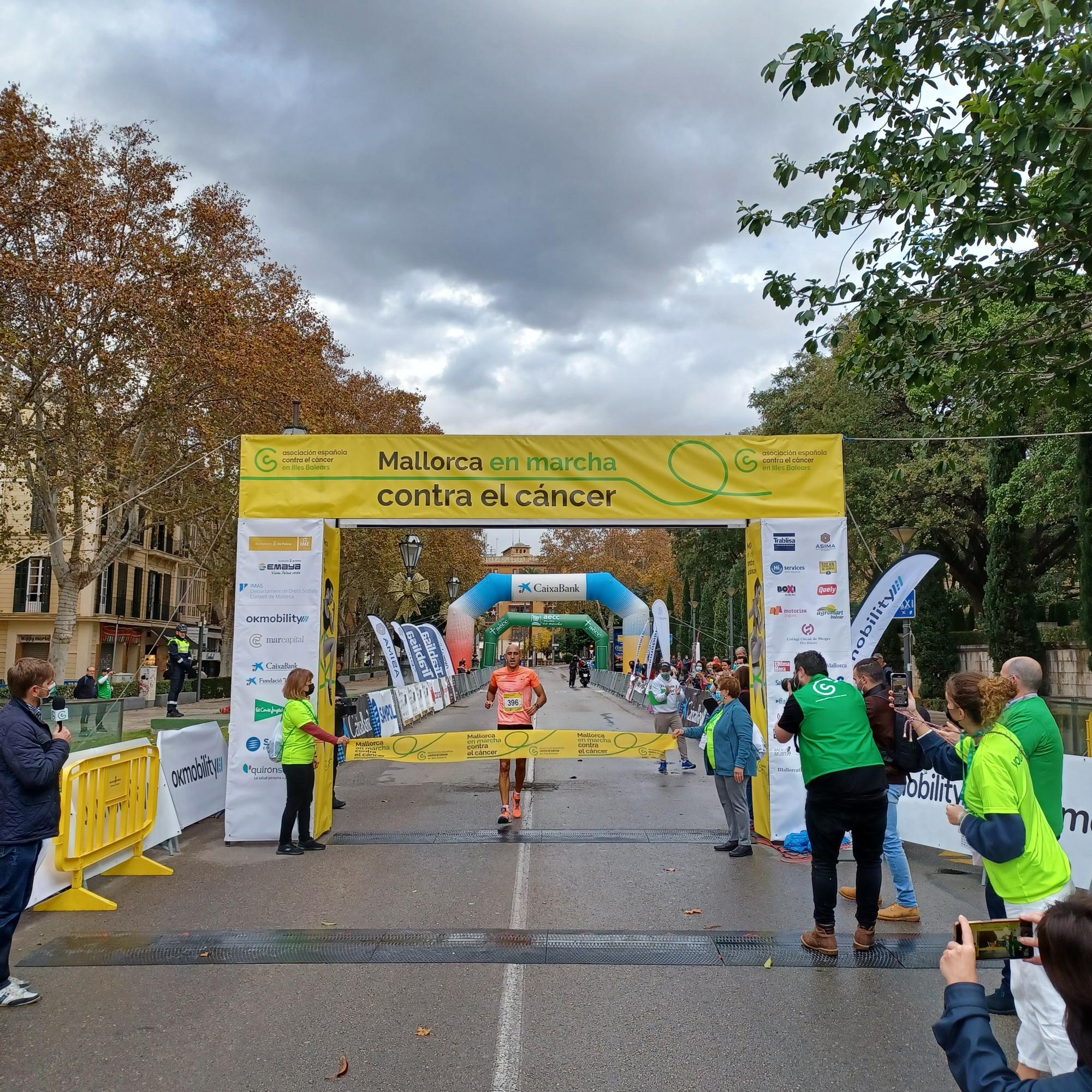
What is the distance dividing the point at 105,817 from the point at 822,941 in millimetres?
5428

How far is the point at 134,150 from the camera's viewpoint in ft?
65.6

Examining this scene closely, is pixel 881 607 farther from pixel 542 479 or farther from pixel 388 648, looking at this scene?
pixel 388 648

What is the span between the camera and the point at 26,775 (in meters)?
4.57

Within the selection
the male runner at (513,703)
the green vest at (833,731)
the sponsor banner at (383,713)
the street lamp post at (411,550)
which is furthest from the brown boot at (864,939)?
the street lamp post at (411,550)

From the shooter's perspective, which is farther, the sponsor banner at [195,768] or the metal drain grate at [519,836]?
the sponsor banner at [195,768]

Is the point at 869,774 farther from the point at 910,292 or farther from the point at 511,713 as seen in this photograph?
the point at 910,292

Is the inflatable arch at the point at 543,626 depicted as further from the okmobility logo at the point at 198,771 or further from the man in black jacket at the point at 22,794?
the man in black jacket at the point at 22,794

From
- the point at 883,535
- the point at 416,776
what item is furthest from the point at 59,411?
the point at 883,535

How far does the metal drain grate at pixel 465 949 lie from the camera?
5.31 metres

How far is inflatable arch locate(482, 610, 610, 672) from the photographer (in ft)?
164

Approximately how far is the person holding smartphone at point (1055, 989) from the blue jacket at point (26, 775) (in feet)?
14.2

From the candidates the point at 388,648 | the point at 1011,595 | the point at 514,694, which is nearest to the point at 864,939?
the point at 514,694

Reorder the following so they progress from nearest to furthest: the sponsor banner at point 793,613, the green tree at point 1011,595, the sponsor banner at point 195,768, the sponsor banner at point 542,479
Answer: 1. the sponsor banner at point 793,613
2. the sponsor banner at point 195,768
3. the sponsor banner at point 542,479
4. the green tree at point 1011,595

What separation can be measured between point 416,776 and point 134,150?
15546mm
